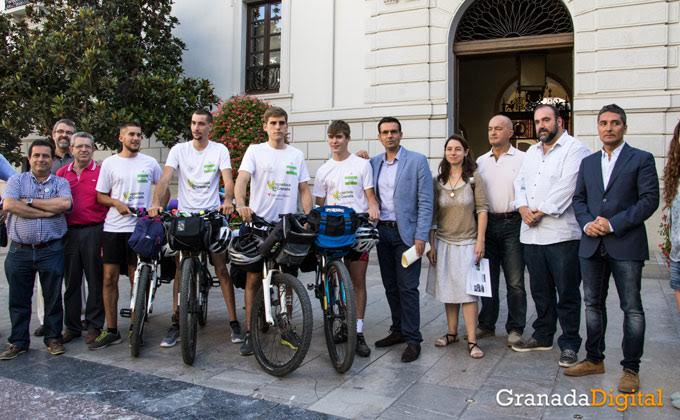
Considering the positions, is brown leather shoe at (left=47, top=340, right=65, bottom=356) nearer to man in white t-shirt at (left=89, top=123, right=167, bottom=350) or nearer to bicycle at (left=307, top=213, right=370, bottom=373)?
man in white t-shirt at (left=89, top=123, right=167, bottom=350)

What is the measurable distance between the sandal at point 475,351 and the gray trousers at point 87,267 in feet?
11.1

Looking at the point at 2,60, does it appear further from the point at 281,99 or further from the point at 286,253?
the point at 286,253

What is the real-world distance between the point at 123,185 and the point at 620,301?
425 cm

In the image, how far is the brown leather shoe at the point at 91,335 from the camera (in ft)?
17.2

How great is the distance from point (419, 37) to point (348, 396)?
902cm

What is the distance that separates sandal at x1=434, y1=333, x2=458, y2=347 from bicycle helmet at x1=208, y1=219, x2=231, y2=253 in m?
2.03

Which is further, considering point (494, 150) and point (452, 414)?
point (494, 150)

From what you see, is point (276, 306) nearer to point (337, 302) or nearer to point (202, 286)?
point (337, 302)

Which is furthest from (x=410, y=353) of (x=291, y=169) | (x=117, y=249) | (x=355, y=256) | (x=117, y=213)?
(x=117, y=213)

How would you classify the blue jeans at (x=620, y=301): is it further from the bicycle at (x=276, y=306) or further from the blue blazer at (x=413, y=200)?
the bicycle at (x=276, y=306)

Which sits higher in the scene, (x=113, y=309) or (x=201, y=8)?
(x=201, y=8)

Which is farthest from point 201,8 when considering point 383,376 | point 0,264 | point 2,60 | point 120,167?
point 383,376

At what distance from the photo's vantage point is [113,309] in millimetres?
5281

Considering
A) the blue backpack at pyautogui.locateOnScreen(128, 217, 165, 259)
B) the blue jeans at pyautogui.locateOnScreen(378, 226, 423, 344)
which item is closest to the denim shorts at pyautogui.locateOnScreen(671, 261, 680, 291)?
the blue jeans at pyautogui.locateOnScreen(378, 226, 423, 344)
